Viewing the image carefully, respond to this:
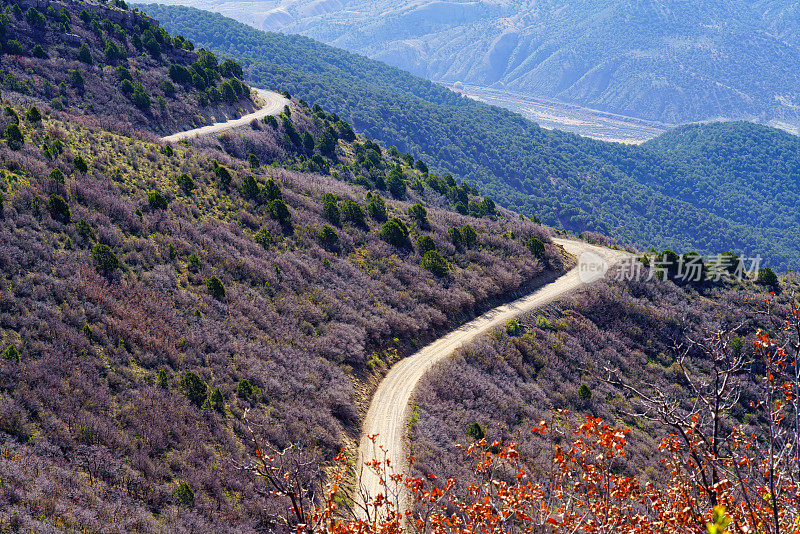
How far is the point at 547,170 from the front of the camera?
160 meters

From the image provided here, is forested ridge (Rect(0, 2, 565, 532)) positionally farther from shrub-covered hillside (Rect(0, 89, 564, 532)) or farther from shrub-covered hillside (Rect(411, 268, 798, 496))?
shrub-covered hillside (Rect(411, 268, 798, 496))

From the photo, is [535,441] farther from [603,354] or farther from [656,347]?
[656,347]

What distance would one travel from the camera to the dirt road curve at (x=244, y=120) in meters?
52.7

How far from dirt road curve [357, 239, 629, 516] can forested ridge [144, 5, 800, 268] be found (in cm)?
9398

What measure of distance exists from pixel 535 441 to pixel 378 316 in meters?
11.4

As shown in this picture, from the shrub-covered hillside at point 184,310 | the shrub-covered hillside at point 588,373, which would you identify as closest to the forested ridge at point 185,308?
the shrub-covered hillside at point 184,310

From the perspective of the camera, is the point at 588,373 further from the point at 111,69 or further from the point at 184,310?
the point at 111,69

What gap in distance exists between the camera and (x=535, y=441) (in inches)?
957

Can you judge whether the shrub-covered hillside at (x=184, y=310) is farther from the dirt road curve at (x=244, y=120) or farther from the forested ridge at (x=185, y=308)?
the dirt road curve at (x=244, y=120)

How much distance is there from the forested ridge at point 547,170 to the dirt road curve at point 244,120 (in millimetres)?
53612

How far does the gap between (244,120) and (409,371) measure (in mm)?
50079

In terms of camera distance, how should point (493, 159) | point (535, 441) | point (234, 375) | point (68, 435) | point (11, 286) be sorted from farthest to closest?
point (493, 159) → point (535, 441) → point (234, 375) → point (11, 286) → point (68, 435)

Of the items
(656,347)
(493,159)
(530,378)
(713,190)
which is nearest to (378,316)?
(530,378)

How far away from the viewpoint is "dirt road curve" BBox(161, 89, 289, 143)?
5272cm
